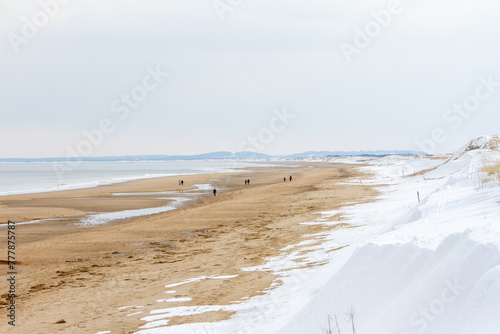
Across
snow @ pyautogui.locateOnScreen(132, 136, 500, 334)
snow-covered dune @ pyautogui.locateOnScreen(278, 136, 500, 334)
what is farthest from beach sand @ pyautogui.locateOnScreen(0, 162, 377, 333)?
snow-covered dune @ pyautogui.locateOnScreen(278, 136, 500, 334)

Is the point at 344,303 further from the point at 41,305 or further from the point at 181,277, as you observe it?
the point at 41,305

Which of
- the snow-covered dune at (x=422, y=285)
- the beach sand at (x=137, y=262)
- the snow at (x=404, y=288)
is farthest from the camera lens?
the beach sand at (x=137, y=262)

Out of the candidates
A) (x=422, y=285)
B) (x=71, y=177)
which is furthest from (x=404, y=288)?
(x=71, y=177)

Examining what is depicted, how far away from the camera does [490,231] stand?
454cm

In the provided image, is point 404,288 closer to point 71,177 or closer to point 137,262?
point 137,262

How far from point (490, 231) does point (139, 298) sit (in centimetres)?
612

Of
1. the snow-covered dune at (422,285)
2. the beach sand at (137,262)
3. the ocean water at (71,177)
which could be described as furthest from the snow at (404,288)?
the ocean water at (71,177)

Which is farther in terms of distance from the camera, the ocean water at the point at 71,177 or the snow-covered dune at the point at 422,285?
the ocean water at the point at 71,177

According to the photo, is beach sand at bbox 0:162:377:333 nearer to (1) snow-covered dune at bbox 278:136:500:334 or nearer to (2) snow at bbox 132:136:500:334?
(2) snow at bbox 132:136:500:334

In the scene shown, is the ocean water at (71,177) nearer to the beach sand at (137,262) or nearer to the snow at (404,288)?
the beach sand at (137,262)

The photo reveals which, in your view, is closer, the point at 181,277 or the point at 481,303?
the point at 481,303

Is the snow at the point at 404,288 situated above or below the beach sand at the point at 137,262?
above

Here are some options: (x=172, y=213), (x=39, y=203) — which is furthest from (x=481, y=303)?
(x=39, y=203)

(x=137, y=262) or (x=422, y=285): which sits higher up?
(x=422, y=285)
